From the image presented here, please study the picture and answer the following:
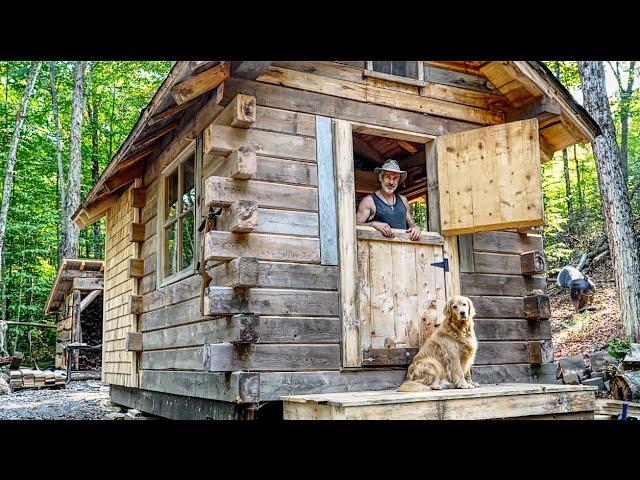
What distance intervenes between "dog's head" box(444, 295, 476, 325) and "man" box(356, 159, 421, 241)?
0.77 meters

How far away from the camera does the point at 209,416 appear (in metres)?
5.52

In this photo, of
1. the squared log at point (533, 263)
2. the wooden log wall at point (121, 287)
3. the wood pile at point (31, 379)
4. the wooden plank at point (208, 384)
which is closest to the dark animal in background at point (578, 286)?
the squared log at point (533, 263)

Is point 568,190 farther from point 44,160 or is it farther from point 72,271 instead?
point 44,160

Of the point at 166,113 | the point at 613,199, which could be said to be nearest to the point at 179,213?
the point at 166,113

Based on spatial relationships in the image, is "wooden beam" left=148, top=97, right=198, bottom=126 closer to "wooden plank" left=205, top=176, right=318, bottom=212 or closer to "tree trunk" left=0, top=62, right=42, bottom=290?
"wooden plank" left=205, top=176, right=318, bottom=212

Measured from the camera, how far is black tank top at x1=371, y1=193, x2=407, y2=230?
5984mm

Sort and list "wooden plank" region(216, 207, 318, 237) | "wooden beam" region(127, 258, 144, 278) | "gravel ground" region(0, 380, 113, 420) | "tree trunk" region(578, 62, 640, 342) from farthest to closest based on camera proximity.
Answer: "tree trunk" region(578, 62, 640, 342), "gravel ground" region(0, 380, 113, 420), "wooden beam" region(127, 258, 144, 278), "wooden plank" region(216, 207, 318, 237)

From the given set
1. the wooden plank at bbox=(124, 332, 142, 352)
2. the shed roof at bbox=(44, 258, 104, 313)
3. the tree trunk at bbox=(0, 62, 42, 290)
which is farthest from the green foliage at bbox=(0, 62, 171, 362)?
the wooden plank at bbox=(124, 332, 142, 352)

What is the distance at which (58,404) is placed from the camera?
32.8ft

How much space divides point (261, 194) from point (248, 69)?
38.8 inches
